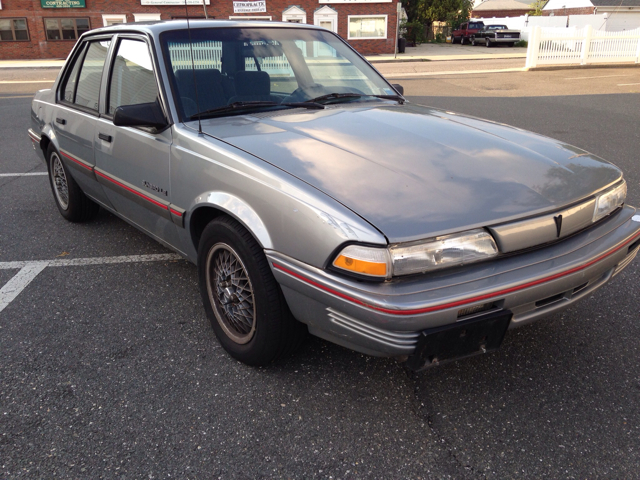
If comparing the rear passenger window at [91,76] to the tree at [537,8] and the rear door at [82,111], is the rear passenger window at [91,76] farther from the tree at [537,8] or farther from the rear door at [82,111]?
the tree at [537,8]

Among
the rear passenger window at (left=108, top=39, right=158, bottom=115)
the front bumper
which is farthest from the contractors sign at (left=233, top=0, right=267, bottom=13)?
the front bumper

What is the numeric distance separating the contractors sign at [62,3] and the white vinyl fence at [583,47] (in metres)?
23.4

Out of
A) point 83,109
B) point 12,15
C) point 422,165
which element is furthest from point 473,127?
point 12,15

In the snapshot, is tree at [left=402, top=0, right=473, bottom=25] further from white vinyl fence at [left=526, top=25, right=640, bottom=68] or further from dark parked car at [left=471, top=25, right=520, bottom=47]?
white vinyl fence at [left=526, top=25, right=640, bottom=68]

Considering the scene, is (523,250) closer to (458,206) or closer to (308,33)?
(458,206)

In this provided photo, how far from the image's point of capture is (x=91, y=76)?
3805mm

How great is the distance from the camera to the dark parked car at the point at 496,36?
115 feet

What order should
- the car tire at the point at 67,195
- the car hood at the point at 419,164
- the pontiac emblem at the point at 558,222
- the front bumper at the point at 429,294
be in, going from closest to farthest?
1. the front bumper at the point at 429,294
2. the car hood at the point at 419,164
3. the pontiac emblem at the point at 558,222
4. the car tire at the point at 67,195

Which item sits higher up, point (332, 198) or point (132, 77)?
point (132, 77)

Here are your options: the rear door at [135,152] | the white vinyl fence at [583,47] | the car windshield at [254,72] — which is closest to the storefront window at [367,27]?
the white vinyl fence at [583,47]

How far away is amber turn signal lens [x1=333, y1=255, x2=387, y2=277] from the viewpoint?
1915 mm

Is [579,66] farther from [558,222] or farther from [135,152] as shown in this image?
[135,152]

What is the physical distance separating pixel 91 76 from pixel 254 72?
55.3 inches

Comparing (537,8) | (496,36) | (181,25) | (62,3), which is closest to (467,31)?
(496,36)
